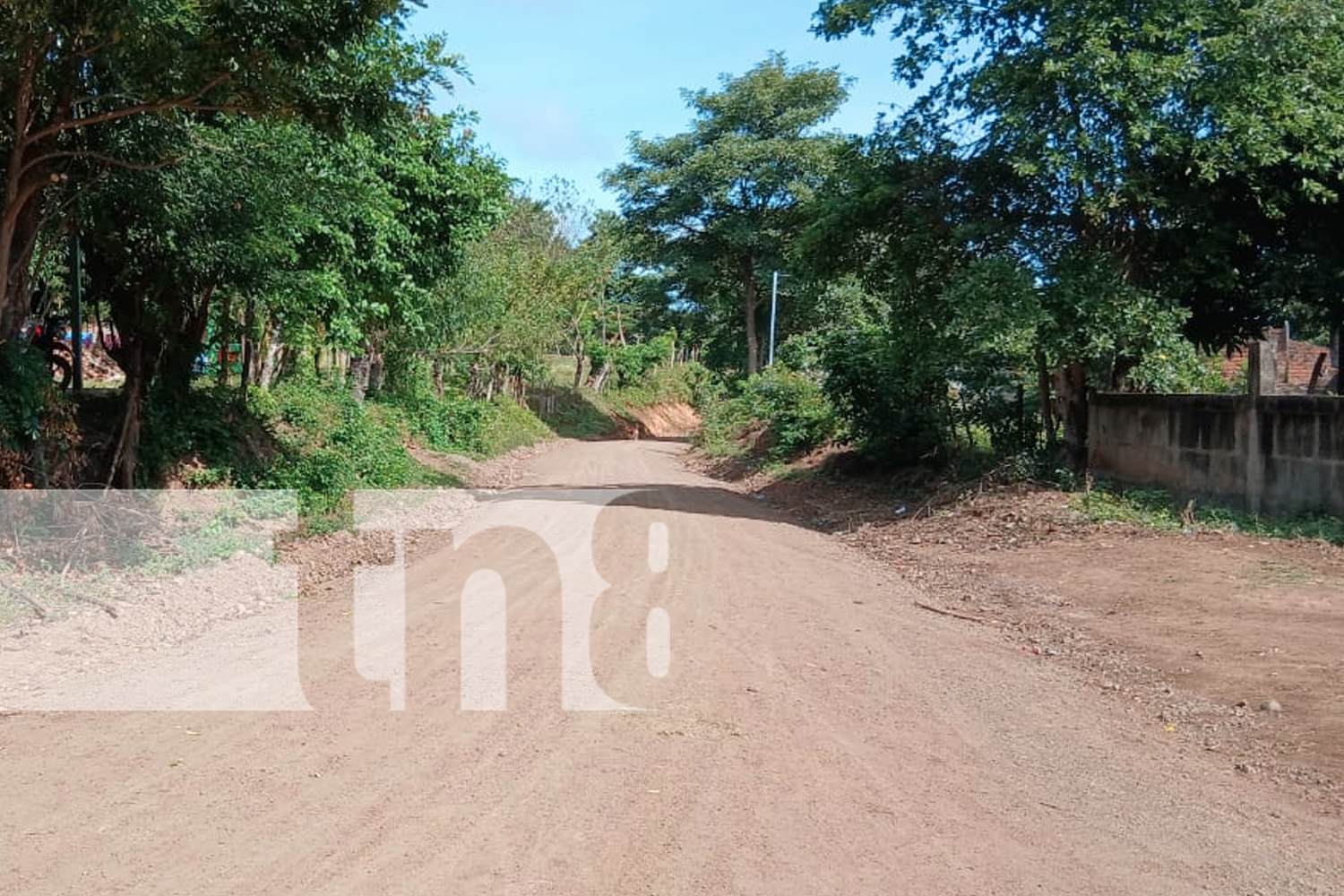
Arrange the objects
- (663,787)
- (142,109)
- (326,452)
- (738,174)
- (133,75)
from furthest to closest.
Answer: (738,174)
(326,452)
(133,75)
(142,109)
(663,787)

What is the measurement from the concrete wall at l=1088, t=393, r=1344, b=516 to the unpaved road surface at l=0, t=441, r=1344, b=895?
6.82 meters

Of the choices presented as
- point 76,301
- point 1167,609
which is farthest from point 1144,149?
point 76,301

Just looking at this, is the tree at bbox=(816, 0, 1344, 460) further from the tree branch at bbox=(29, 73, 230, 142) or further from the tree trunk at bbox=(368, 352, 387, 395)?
the tree trunk at bbox=(368, 352, 387, 395)

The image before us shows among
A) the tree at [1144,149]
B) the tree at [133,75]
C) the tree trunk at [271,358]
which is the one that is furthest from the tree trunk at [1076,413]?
the tree trunk at [271,358]

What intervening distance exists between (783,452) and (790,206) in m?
17.6

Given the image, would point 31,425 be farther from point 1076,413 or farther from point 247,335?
point 1076,413

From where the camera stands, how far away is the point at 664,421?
63031 millimetres

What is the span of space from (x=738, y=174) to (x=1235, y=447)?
28.4 meters

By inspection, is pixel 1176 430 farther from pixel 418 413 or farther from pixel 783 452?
pixel 418 413

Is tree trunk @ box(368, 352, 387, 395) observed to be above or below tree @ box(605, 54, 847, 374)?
below

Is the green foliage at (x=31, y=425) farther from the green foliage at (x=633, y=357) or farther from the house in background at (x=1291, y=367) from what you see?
the green foliage at (x=633, y=357)

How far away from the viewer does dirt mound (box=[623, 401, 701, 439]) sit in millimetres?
55428

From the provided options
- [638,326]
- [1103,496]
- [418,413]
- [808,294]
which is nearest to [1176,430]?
[1103,496]

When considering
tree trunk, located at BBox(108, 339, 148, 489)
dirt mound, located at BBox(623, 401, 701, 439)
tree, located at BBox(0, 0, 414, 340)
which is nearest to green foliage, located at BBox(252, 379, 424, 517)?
tree trunk, located at BBox(108, 339, 148, 489)
